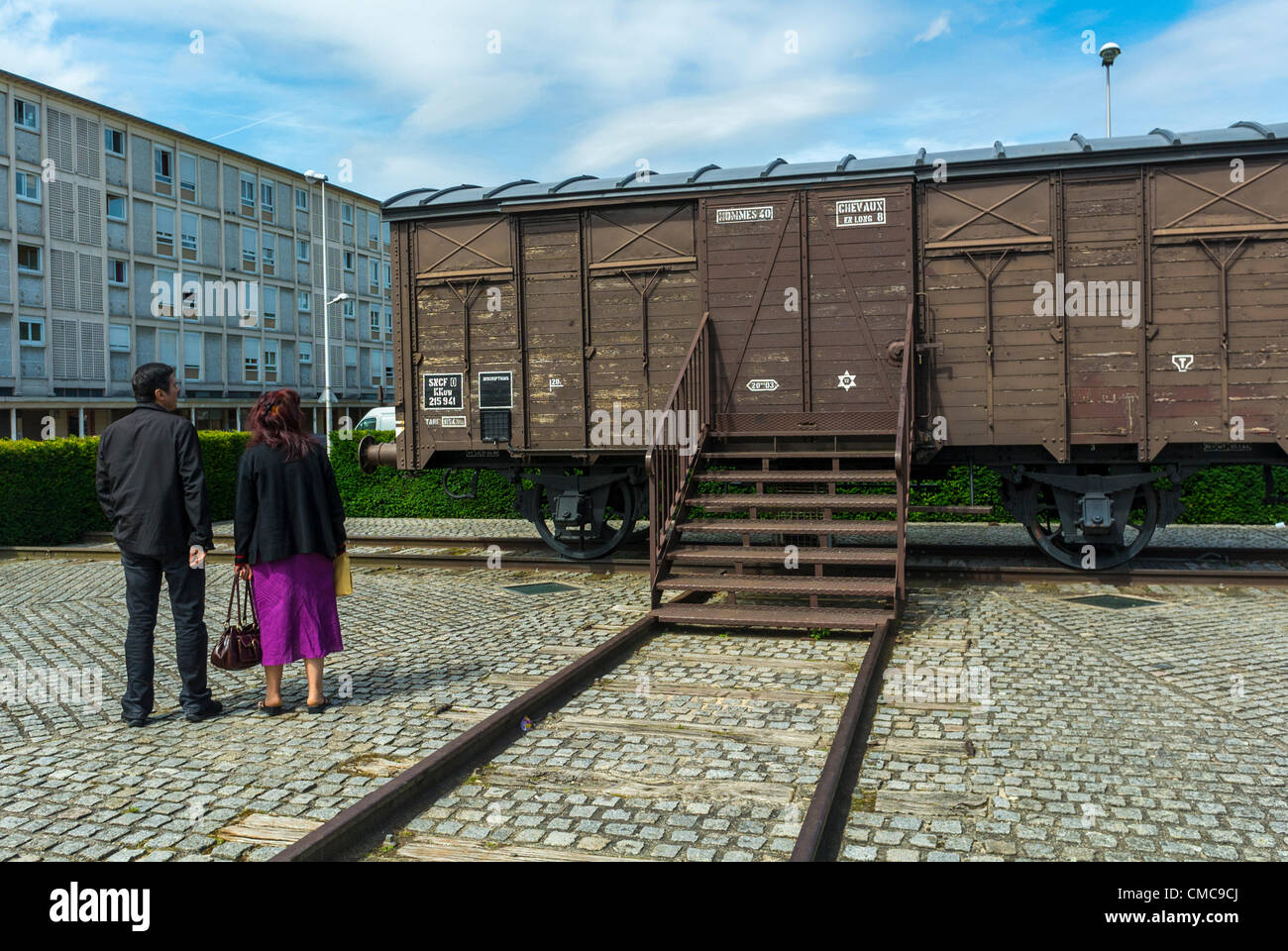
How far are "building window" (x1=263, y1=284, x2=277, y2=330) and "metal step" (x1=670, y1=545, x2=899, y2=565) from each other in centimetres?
4579

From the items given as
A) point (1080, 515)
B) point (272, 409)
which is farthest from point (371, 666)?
point (1080, 515)

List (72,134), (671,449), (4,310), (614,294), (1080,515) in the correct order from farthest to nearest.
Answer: (72,134), (4,310), (614,294), (1080,515), (671,449)

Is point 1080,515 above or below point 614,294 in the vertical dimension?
below

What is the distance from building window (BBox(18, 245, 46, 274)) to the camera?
123 ft

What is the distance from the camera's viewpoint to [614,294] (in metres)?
10.8

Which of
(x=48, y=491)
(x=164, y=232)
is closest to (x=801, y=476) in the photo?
(x=48, y=491)

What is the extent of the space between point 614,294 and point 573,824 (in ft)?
24.7

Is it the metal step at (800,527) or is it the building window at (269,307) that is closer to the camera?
the metal step at (800,527)

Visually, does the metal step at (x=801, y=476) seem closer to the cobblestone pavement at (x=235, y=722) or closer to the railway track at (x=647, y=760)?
the cobblestone pavement at (x=235, y=722)

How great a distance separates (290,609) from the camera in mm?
5641

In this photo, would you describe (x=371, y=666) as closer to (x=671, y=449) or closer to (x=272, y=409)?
(x=272, y=409)

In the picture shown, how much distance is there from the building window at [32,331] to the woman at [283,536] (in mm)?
38717

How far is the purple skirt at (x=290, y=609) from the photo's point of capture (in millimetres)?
5613

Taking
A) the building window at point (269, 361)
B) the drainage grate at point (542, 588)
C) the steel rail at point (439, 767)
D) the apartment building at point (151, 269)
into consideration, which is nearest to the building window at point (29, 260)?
the apartment building at point (151, 269)
